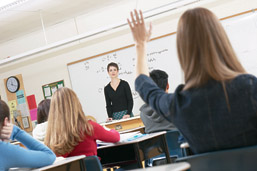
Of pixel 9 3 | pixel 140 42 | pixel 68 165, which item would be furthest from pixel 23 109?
pixel 140 42

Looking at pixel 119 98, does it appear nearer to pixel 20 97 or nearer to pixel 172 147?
pixel 20 97

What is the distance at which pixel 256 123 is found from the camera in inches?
50.2

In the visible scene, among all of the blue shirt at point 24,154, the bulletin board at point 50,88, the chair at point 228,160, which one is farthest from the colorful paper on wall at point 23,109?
the chair at point 228,160

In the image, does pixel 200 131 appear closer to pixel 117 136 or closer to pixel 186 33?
pixel 186 33

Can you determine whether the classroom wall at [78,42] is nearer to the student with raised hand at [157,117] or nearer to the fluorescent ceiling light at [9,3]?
the fluorescent ceiling light at [9,3]

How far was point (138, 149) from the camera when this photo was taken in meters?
3.05

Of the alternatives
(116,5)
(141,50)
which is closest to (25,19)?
(116,5)

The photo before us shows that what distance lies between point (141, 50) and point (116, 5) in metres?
5.76

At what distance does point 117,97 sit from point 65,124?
3639mm

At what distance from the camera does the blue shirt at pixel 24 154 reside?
2.16 metres

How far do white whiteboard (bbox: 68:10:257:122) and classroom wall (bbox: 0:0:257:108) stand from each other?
185 millimetres

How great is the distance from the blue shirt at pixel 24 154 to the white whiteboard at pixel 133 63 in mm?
3959

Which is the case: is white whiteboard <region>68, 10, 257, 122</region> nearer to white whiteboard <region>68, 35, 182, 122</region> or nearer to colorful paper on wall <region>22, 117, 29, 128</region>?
white whiteboard <region>68, 35, 182, 122</region>

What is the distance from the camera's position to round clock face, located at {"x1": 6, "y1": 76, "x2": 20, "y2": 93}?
8.48 metres
